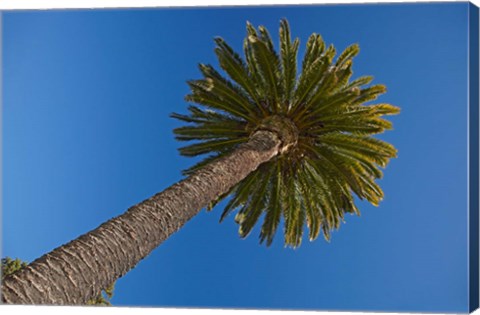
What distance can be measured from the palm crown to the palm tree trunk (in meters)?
3.76

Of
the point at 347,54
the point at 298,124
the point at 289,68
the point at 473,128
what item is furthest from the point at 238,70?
the point at 473,128

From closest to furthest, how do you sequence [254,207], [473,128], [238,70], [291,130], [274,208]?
1. [473,128]
2. [291,130]
3. [238,70]
4. [274,208]
5. [254,207]

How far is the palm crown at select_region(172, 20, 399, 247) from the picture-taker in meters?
10.7

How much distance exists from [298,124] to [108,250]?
6492 millimetres

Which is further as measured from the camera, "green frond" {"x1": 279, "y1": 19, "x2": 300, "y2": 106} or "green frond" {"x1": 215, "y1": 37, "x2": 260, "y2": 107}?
"green frond" {"x1": 215, "y1": 37, "x2": 260, "y2": 107}

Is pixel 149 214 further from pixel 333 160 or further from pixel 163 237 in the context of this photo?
pixel 333 160

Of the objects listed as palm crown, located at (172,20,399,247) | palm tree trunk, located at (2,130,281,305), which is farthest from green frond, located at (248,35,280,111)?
palm tree trunk, located at (2,130,281,305)

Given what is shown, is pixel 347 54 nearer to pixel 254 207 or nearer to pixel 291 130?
pixel 291 130

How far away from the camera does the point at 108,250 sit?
5.07 metres

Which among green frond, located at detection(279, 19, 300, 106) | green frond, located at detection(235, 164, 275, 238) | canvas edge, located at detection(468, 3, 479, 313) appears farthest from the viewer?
green frond, located at detection(235, 164, 275, 238)

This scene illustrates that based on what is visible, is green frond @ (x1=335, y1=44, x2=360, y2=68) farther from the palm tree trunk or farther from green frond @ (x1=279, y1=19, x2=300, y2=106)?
the palm tree trunk

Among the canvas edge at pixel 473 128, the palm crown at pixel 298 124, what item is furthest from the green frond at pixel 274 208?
the canvas edge at pixel 473 128

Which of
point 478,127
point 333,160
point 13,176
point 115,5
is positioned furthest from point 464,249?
point 13,176

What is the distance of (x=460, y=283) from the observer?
704 cm
